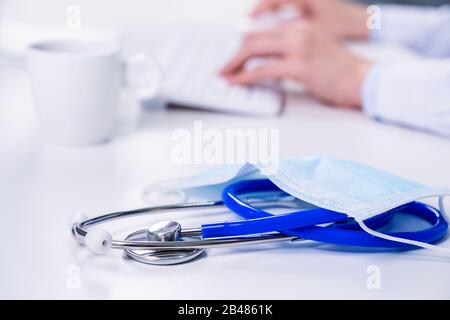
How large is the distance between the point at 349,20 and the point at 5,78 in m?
0.64

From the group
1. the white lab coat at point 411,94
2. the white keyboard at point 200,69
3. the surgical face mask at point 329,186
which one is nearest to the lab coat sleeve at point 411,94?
the white lab coat at point 411,94

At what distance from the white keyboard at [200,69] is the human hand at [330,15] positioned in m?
0.15

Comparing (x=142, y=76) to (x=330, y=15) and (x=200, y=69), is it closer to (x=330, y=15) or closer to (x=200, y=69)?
(x=200, y=69)

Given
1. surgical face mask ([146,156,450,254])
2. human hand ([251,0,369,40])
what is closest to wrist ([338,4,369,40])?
human hand ([251,0,369,40])

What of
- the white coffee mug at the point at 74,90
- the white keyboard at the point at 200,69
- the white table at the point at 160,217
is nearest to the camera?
the white table at the point at 160,217

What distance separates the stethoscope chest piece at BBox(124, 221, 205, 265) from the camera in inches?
16.2

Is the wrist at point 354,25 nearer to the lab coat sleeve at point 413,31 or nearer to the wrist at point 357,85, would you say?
the lab coat sleeve at point 413,31

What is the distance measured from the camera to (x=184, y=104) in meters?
0.78

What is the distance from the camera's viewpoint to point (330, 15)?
1160 millimetres

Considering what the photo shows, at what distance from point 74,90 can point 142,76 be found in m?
0.12

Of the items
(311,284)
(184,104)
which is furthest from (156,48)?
(311,284)

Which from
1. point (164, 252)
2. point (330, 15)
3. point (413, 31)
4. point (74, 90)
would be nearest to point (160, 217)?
point (164, 252)

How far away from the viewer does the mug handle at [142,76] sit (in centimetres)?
72
